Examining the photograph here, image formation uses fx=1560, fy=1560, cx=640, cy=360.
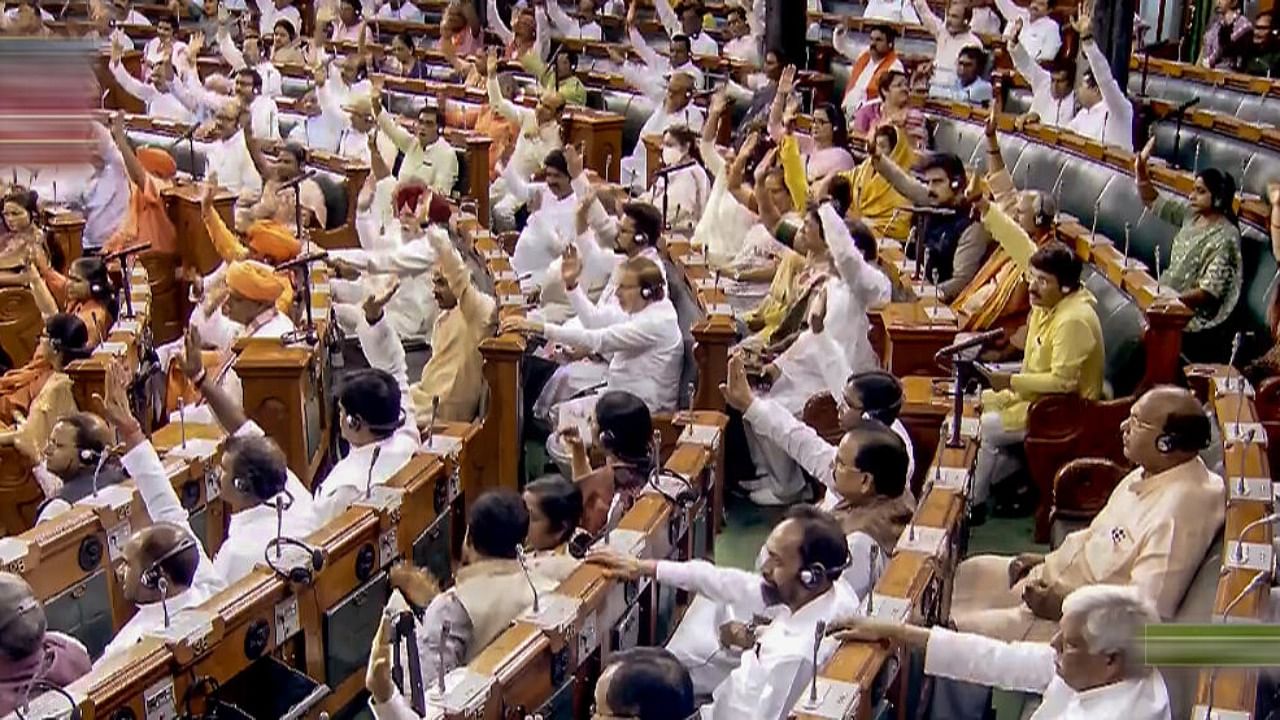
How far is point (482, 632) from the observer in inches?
113

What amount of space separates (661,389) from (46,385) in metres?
1.81

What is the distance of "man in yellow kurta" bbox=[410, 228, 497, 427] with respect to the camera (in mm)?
4684

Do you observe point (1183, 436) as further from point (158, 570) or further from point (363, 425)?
point (158, 570)

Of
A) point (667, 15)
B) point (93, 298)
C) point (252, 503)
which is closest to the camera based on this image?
point (252, 503)

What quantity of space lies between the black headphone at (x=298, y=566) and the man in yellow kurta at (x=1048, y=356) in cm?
175

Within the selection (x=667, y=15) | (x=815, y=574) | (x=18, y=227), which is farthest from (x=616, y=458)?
(x=667, y=15)

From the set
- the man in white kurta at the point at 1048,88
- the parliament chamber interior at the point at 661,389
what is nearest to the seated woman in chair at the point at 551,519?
the parliament chamber interior at the point at 661,389

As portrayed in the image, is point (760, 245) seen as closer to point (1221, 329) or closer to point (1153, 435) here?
point (1221, 329)

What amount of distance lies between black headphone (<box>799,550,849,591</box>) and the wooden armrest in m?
1.45

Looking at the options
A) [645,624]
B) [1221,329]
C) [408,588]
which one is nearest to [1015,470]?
[1221,329]

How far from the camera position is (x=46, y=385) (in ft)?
15.0

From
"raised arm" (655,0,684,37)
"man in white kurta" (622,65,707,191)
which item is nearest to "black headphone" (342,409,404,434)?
"man in white kurta" (622,65,707,191)

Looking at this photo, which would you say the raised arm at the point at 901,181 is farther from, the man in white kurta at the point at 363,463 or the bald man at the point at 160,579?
the bald man at the point at 160,579

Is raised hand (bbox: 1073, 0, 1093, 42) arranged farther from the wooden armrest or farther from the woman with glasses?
the wooden armrest
